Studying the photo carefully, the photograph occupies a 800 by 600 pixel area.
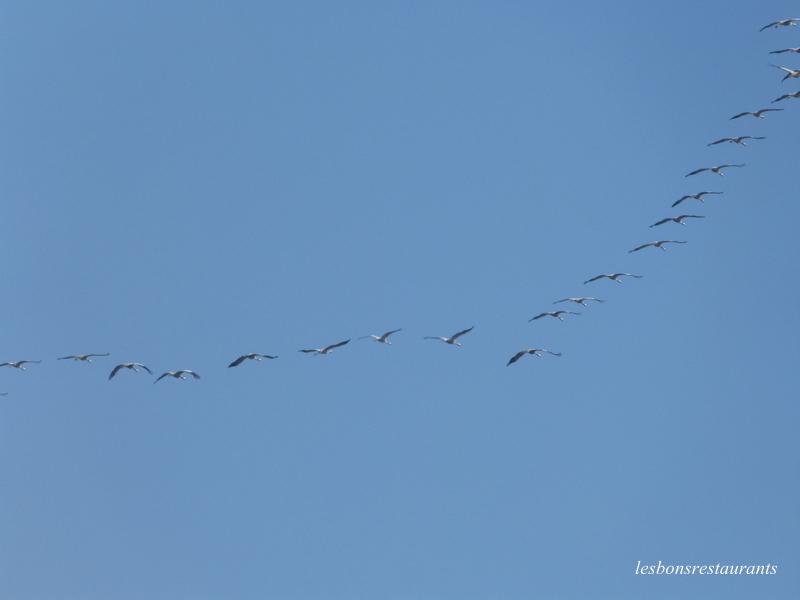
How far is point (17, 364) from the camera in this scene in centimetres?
11350

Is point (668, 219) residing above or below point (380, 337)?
above

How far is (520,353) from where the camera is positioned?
348 ft

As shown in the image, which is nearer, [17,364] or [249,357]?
[249,357]

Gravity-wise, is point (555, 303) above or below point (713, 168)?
below

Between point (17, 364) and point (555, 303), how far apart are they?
104ft

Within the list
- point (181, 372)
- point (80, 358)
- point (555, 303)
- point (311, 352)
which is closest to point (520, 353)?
point (555, 303)

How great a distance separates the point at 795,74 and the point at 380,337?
2776 centimetres

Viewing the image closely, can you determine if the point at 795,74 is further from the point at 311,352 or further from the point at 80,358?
the point at 80,358

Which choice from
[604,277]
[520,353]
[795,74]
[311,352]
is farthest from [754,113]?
[311,352]

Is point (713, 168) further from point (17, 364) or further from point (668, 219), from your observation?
point (17, 364)

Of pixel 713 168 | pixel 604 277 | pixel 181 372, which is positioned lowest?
pixel 181 372

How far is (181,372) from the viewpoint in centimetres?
10506

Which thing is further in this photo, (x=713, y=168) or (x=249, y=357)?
(x=713, y=168)

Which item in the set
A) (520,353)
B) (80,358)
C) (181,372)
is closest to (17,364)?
(80,358)
